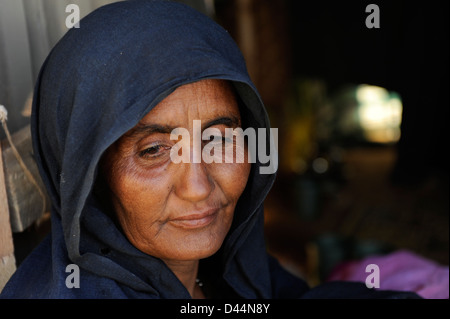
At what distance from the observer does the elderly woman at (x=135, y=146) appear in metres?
1.25

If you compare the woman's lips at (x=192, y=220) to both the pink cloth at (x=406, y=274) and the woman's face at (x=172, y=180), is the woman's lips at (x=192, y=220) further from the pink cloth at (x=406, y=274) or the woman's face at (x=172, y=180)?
the pink cloth at (x=406, y=274)

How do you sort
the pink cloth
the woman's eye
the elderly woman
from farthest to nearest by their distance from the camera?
the pink cloth
the woman's eye
the elderly woman

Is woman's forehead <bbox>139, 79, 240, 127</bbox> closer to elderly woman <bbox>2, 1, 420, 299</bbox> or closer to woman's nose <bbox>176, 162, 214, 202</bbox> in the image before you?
elderly woman <bbox>2, 1, 420, 299</bbox>

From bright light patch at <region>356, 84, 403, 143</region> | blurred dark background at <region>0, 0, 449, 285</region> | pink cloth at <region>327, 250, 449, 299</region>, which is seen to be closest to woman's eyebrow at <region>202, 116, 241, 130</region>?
pink cloth at <region>327, 250, 449, 299</region>

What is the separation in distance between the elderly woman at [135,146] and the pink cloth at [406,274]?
3.29 ft

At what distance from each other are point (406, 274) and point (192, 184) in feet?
4.17

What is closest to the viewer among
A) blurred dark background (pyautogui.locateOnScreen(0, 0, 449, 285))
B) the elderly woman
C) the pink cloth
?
the elderly woman

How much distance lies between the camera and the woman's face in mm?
1334

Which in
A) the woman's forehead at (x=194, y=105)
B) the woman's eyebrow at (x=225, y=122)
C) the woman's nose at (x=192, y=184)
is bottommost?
the woman's nose at (x=192, y=184)

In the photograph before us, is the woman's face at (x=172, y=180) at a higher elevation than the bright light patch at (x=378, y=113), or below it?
higher

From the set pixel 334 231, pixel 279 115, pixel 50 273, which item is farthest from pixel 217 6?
pixel 50 273

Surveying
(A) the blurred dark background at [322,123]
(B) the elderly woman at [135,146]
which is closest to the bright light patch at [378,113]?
(A) the blurred dark background at [322,123]
